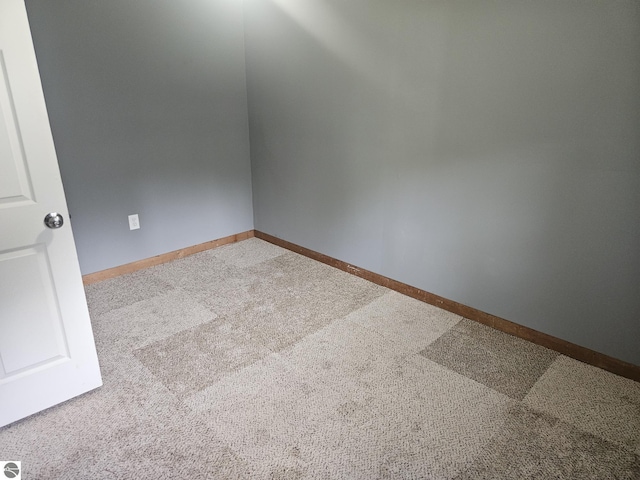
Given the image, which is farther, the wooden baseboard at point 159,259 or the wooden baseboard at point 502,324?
the wooden baseboard at point 159,259

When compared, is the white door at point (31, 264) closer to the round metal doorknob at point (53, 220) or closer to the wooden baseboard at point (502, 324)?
the round metal doorknob at point (53, 220)

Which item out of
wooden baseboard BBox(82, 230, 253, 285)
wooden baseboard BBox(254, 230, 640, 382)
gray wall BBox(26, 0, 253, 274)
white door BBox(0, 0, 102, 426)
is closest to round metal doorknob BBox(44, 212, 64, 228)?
white door BBox(0, 0, 102, 426)

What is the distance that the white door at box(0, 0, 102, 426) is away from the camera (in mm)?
1471

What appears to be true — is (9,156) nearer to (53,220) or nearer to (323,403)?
(53,220)

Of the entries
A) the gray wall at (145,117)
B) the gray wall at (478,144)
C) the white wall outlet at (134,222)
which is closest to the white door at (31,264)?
the gray wall at (145,117)

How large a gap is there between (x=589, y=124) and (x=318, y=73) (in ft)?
5.73

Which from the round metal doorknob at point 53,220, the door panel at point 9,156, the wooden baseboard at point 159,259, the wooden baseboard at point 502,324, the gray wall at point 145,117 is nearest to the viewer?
the door panel at point 9,156

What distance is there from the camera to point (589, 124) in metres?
1.85

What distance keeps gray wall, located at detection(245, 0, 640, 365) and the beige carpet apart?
0.34m

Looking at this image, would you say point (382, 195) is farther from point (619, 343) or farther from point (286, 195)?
point (619, 343)

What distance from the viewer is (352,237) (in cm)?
305

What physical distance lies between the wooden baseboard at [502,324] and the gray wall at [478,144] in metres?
0.04

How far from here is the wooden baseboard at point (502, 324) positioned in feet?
6.61

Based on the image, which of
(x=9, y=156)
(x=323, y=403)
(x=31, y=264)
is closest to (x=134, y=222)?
(x=31, y=264)
